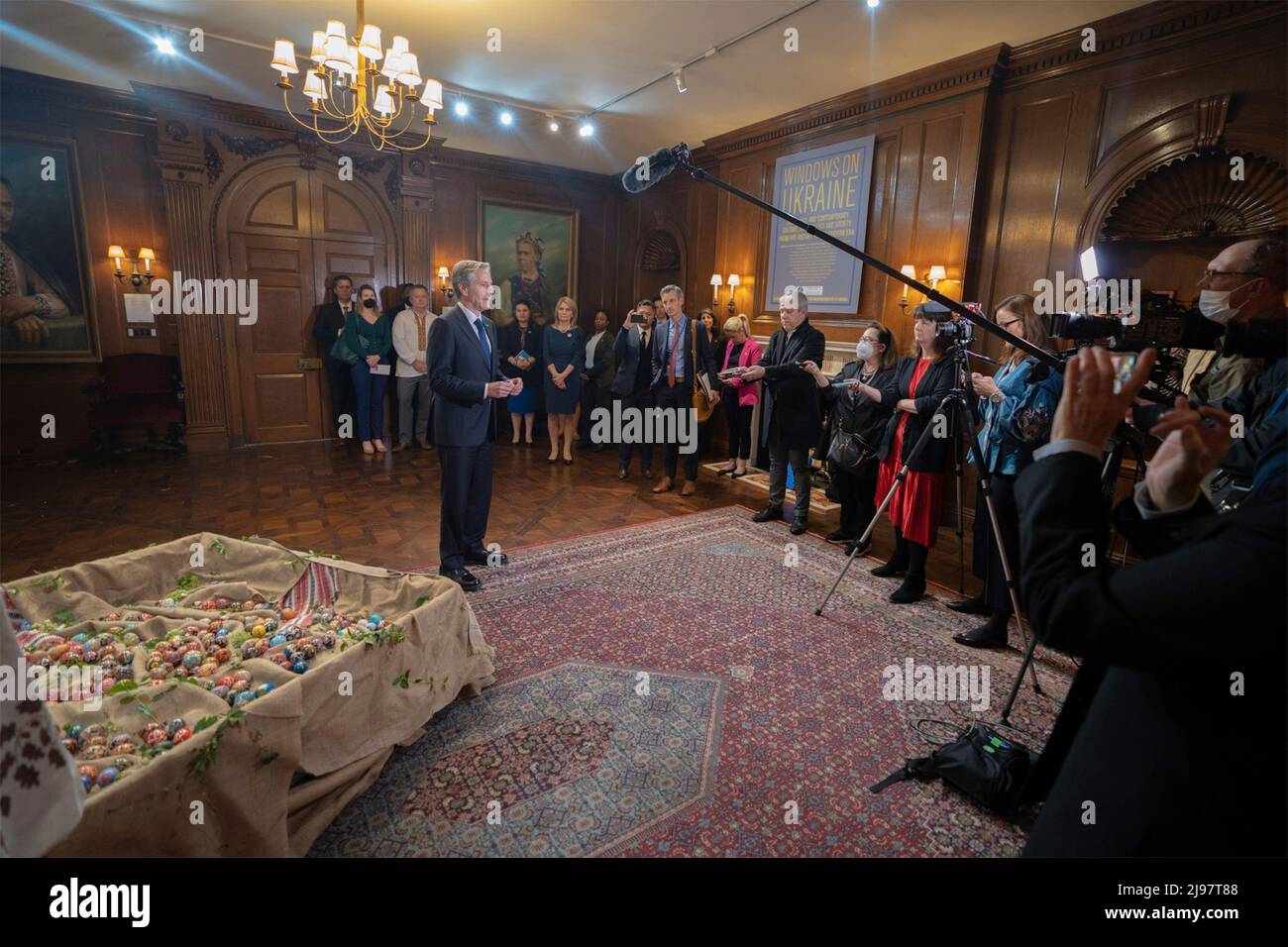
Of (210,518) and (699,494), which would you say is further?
(699,494)

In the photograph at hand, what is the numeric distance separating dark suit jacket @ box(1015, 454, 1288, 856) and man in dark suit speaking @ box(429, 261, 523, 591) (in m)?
2.75

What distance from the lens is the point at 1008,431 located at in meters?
2.80

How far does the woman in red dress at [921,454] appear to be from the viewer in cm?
334

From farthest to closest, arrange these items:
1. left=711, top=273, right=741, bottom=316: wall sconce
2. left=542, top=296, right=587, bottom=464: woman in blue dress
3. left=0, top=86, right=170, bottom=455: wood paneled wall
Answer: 1. left=711, top=273, right=741, bottom=316: wall sconce
2. left=542, top=296, right=587, bottom=464: woman in blue dress
3. left=0, top=86, right=170, bottom=455: wood paneled wall

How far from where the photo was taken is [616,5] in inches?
165

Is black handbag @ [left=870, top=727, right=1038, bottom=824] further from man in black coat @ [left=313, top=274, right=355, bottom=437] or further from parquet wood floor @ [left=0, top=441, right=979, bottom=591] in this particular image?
man in black coat @ [left=313, top=274, right=355, bottom=437]

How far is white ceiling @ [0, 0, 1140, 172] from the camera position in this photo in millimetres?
4176

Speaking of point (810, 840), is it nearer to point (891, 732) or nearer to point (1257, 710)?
point (891, 732)

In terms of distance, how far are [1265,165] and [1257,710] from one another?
14.7ft

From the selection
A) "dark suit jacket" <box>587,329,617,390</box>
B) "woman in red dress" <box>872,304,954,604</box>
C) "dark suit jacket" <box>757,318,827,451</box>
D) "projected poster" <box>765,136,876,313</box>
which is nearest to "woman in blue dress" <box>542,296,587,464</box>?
"dark suit jacket" <box>587,329,617,390</box>

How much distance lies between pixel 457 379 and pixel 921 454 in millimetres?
2470

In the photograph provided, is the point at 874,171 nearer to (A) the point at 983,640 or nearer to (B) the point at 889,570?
(B) the point at 889,570

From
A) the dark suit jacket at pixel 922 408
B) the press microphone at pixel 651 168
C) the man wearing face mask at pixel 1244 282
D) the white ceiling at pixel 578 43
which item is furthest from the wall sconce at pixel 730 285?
the press microphone at pixel 651 168
